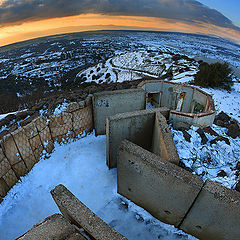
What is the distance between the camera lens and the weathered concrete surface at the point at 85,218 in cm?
267

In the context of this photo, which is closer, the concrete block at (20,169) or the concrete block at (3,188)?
the concrete block at (3,188)

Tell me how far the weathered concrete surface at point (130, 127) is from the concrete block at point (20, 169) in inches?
128

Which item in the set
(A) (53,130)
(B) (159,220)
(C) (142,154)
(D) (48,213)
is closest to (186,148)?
(C) (142,154)

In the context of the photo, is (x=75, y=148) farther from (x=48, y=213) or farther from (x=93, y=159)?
(x=48, y=213)

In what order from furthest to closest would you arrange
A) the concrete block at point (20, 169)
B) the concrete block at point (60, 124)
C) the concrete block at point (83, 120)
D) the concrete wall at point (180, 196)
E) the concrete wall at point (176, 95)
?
the concrete wall at point (176, 95) → the concrete block at point (83, 120) → the concrete block at point (60, 124) → the concrete block at point (20, 169) → the concrete wall at point (180, 196)

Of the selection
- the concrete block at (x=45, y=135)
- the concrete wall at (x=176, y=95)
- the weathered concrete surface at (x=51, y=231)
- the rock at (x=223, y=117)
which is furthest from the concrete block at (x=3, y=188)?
the rock at (x=223, y=117)

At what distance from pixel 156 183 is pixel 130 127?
87.2 inches

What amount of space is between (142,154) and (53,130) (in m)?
4.79

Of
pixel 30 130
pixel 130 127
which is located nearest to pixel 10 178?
pixel 30 130

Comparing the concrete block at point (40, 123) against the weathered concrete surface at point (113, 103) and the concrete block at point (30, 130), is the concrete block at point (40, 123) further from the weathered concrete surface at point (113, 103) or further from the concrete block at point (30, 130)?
the weathered concrete surface at point (113, 103)

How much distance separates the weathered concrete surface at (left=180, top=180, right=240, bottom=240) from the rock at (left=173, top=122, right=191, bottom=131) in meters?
2.25

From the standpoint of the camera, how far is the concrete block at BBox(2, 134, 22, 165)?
17.7ft

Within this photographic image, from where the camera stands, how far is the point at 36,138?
648 cm

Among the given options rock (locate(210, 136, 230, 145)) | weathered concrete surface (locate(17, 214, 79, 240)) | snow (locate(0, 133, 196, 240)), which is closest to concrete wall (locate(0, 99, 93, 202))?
snow (locate(0, 133, 196, 240))
